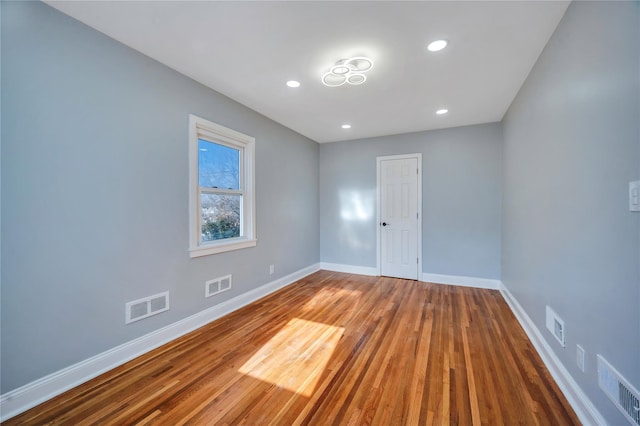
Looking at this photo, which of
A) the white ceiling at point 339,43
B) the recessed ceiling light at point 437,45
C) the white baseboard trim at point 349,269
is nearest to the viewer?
the white ceiling at point 339,43

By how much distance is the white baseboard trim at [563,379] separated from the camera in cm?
140

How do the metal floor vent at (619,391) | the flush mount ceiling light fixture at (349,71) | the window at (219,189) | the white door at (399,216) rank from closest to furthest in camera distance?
the metal floor vent at (619,391)
the flush mount ceiling light fixture at (349,71)
the window at (219,189)
the white door at (399,216)

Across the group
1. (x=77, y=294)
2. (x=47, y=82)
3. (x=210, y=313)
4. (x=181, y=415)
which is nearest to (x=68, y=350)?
(x=77, y=294)

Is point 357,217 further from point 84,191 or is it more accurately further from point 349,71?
point 84,191

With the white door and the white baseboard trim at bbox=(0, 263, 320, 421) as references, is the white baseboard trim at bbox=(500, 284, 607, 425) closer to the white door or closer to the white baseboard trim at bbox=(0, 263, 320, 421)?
the white door

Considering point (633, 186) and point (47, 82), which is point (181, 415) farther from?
point (633, 186)

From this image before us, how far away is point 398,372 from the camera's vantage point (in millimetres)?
1928

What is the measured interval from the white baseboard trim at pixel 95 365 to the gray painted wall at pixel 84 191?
0.17ft

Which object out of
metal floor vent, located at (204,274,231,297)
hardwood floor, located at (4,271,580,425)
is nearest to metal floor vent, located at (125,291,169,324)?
hardwood floor, located at (4,271,580,425)

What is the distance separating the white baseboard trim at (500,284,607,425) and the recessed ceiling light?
8.33ft

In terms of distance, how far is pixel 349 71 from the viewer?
233cm

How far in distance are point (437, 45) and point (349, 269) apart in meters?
3.87

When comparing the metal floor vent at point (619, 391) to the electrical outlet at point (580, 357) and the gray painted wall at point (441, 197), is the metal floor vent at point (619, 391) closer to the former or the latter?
the electrical outlet at point (580, 357)

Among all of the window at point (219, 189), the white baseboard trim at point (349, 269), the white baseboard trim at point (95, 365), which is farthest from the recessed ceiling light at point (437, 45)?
the white baseboard trim at point (349, 269)
